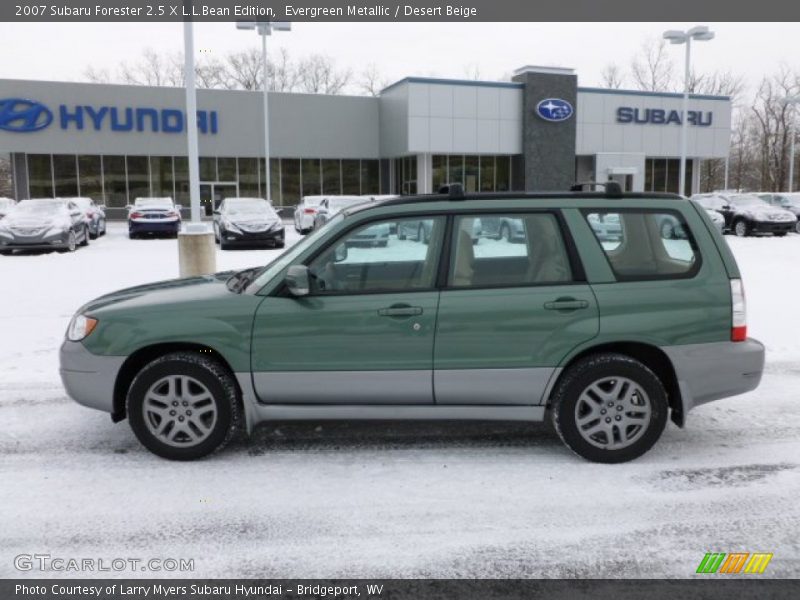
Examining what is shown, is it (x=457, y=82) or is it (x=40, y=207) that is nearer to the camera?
(x=40, y=207)

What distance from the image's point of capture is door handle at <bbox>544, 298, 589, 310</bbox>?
183 inches

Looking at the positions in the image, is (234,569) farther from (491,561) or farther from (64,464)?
(64,464)

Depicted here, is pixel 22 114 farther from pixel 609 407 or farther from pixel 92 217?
pixel 609 407

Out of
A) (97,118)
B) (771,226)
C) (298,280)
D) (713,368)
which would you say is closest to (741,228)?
(771,226)

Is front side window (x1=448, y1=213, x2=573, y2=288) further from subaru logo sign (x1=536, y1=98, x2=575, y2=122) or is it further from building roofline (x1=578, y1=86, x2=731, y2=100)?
building roofline (x1=578, y1=86, x2=731, y2=100)

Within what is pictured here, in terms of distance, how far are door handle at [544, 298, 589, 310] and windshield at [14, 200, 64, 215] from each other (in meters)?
18.7

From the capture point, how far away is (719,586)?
3.31 m

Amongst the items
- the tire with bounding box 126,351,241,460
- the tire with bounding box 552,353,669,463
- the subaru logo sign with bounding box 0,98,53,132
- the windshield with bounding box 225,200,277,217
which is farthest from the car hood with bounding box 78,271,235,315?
the subaru logo sign with bounding box 0,98,53,132

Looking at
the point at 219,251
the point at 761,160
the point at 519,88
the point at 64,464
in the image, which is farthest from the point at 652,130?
the point at 64,464

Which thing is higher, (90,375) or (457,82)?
(457,82)

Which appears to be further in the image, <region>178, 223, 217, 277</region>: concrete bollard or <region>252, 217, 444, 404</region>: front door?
<region>178, 223, 217, 277</region>: concrete bollard

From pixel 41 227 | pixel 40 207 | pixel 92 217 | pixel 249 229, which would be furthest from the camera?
pixel 92 217

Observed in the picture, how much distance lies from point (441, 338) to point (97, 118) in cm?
3483

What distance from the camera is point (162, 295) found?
16.2ft
